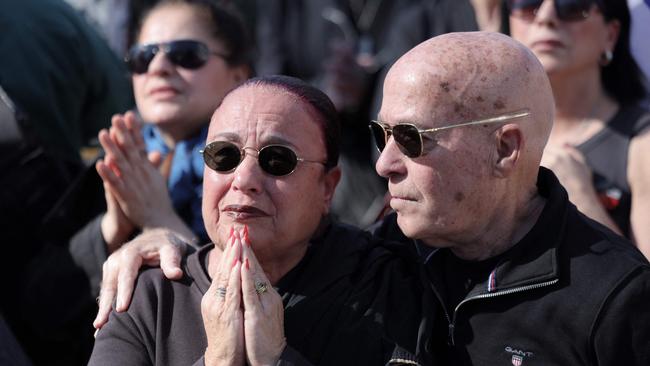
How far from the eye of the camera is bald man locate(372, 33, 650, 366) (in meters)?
2.67

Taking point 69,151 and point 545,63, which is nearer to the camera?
point 545,63

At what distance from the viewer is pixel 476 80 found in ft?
8.96

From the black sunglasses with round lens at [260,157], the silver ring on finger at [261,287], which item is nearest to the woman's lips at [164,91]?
the black sunglasses with round lens at [260,157]

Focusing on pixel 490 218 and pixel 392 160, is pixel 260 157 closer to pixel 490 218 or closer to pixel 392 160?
pixel 392 160

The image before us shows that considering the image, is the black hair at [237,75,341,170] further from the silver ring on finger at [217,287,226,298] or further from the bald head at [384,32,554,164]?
the silver ring on finger at [217,287,226,298]

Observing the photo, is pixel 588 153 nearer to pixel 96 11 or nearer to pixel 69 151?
pixel 69 151

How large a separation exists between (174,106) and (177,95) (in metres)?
0.05

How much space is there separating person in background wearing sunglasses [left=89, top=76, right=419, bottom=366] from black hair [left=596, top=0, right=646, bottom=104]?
147cm

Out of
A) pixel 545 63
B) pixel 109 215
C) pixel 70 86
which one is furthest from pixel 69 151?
pixel 545 63

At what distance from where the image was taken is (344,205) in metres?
5.74

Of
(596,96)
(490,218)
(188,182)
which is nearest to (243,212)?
(490,218)

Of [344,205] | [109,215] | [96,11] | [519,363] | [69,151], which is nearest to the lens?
[519,363]

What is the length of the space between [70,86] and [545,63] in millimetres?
2142

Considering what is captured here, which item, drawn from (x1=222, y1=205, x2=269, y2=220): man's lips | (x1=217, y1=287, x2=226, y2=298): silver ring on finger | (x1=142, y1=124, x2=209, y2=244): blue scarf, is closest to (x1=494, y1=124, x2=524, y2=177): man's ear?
(x1=222, y1=205, x2=269, y2=220): man's lips
